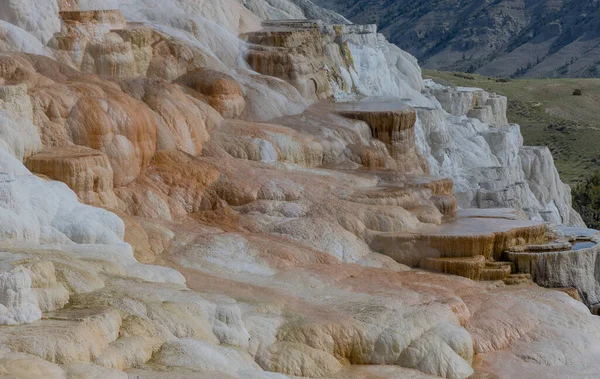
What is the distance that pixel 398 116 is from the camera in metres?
32.2

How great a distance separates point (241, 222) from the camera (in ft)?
80.9

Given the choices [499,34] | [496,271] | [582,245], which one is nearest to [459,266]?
[496,271]

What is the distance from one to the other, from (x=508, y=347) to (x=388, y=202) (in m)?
5.94

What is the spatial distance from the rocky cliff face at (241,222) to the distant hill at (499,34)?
93.3 meters

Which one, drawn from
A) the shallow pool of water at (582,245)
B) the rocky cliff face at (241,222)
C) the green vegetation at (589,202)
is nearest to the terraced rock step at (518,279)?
the rocky cliff face at (241,222)

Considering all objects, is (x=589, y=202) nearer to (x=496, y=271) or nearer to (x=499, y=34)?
(x=496, y=271)

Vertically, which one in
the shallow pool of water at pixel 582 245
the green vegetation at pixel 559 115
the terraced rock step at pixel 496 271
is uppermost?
the shallow pool of water at pixel 582 245

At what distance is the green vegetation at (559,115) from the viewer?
7250 centimetres

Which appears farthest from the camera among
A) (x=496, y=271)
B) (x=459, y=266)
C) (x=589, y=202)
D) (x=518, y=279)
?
(x=589, y=202)

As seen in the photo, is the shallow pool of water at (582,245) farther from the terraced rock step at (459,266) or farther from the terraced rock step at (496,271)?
the terraced rock step at (459,266)

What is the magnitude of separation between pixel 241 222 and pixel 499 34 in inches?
4848

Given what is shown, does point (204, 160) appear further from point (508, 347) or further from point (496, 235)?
point (508, 347)

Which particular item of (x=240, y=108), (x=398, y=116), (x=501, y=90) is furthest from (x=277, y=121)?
(x=501, y=90)

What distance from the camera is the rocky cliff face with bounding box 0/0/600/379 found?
17.3 meters
